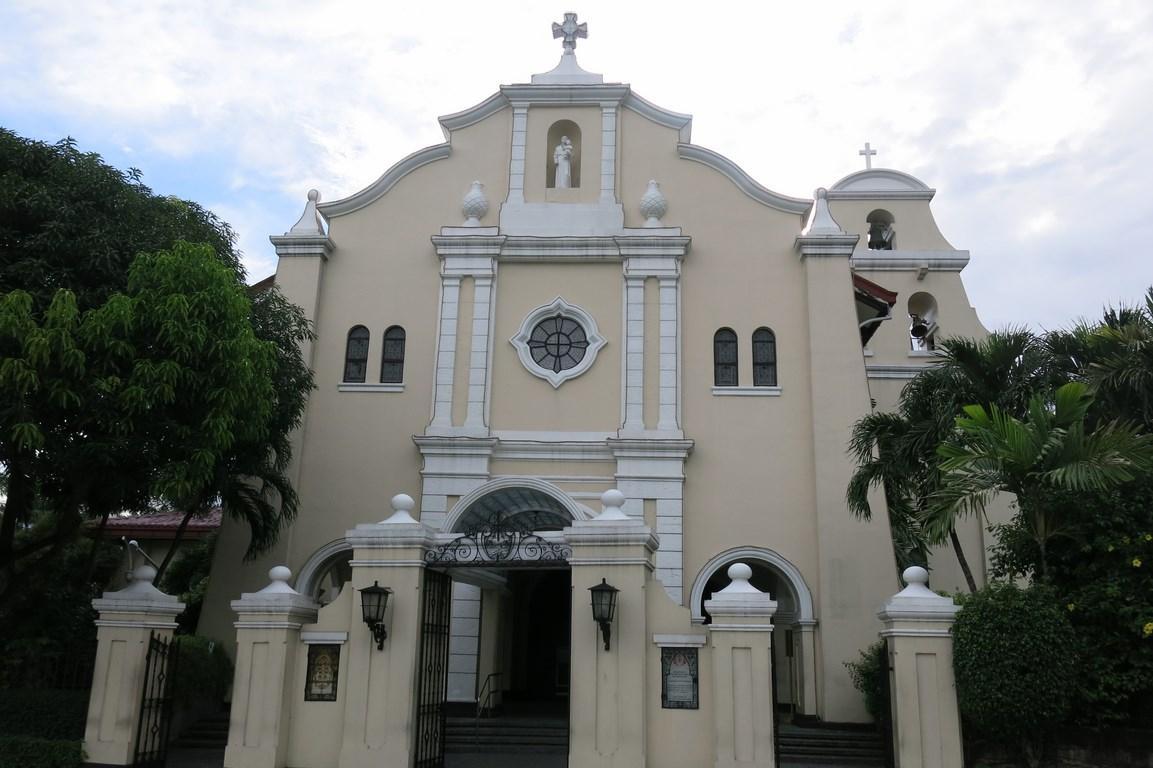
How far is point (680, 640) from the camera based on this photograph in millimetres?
12211

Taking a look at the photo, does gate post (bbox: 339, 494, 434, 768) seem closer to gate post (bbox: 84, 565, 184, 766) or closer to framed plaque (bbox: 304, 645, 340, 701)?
framed plaque (bbox: 304, 645, 340, 701)

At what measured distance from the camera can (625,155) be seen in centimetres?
2094

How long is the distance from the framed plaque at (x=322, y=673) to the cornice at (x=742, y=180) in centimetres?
1223

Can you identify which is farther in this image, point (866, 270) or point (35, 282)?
point (866, 270)

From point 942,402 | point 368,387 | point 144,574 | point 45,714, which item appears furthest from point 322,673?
point 942,402

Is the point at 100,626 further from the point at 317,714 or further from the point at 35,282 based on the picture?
the point at 35,282

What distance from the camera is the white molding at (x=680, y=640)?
39.9ft

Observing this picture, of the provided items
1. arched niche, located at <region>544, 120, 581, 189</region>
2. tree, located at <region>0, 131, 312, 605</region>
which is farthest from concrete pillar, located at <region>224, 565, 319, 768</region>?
arched niche, located at <region>544, 120, 581, 189</region>

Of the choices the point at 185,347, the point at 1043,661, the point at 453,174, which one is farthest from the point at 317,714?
the point at 453,174

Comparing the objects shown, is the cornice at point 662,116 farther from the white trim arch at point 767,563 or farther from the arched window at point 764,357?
the white trim arch at point 767,563

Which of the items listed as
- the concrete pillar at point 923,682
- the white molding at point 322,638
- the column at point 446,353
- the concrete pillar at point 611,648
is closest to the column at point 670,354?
the column at point 446,353

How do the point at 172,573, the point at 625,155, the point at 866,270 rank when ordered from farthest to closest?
the point at 866,270
the point at 172,573
the point at 625,155

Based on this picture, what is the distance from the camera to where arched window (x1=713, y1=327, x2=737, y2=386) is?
1953cm

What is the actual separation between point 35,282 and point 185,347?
2502 millimetres
